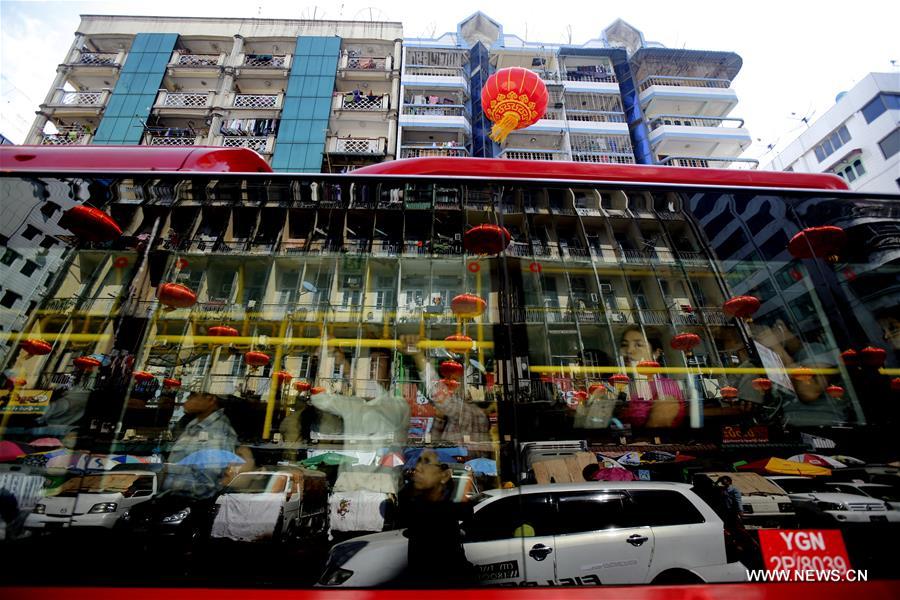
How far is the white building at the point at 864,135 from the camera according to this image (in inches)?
727

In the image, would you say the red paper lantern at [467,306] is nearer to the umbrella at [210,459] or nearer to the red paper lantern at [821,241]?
the umbrella at [210,459]

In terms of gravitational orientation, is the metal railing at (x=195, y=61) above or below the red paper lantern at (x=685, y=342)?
above

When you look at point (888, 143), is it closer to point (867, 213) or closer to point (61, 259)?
point (867, 213)

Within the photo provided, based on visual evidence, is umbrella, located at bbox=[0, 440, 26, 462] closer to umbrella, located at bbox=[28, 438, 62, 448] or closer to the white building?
umbrella, located at bbox=[28, 438, 62, 448]

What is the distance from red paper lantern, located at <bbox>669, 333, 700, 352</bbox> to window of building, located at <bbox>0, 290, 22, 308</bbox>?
4.28 m

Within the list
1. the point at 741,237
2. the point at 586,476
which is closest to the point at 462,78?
the point at 741,237

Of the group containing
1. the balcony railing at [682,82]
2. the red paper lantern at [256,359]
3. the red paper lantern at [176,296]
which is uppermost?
the balcony railing at [682,82]

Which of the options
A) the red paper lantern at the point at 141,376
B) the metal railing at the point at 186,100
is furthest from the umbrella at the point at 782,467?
the metal railing at the point at 186,100

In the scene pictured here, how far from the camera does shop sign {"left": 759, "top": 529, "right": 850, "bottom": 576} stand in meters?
1.84

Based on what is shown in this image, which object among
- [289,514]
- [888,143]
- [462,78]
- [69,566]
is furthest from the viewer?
[462,78]

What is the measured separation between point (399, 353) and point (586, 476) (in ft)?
4.46

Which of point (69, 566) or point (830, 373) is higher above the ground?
point (830, 373)

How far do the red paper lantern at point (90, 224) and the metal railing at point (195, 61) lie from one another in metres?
22.6

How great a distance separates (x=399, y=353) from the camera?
8.45 ft
